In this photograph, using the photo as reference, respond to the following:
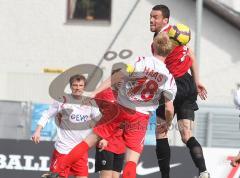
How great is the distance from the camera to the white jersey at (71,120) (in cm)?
1286

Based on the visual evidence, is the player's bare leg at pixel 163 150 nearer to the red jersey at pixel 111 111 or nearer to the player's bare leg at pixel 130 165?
the red jersey at pixel 111 111

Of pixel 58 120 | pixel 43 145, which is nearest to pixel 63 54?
pixel 43 145

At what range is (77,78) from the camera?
496 inches

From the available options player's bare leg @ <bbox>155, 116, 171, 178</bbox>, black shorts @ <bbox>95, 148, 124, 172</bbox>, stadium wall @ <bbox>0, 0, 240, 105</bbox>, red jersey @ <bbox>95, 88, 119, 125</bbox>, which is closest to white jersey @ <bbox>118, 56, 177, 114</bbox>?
red jersey @ <bbox>95, 88, 119, 125</bbox>

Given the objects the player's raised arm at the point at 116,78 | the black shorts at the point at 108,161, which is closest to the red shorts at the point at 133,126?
the player's raised arm at the point at 116,78

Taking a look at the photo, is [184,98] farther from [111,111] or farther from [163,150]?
[111,111]

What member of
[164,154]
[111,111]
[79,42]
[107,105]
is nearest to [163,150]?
[164,154]

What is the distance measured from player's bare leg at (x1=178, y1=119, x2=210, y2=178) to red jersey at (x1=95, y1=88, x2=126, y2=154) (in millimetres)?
827

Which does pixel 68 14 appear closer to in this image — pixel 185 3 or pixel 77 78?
pixel 185 3

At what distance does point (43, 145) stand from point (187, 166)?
2.65 m

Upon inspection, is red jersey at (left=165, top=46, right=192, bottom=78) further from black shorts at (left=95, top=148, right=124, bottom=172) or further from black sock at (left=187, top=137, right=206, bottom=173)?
black shorts at (left=95, top=148, right=124, bottom=172)

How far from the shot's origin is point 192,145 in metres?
11.3

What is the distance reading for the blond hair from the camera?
1041 cm

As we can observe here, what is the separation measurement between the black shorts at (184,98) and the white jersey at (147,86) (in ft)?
1.98
